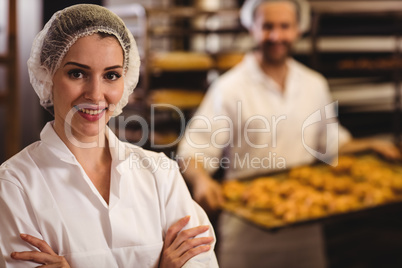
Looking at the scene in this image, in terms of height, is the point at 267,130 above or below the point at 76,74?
below

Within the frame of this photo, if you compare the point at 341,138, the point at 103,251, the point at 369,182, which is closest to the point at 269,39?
the point at 341,138

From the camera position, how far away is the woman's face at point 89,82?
42.8 inches

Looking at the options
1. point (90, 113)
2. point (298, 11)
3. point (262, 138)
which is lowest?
point (262, 138)

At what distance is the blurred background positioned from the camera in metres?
3.18

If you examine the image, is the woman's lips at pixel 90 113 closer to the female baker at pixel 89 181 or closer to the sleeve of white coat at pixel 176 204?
the female baker at pixel 89 181

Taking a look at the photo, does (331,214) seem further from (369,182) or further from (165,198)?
(165,198)

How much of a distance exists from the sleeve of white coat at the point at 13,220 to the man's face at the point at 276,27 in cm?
203

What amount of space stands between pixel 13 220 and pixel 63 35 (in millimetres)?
425

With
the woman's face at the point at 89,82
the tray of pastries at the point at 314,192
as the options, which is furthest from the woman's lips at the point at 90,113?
the tray of pastries at the point at 314,192

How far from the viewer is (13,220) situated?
107 centimetres

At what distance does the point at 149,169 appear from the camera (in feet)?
4.21

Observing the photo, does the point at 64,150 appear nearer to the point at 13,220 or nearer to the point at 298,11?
the point at 13,220

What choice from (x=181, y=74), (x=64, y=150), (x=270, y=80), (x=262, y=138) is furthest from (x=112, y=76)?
Result: (x=181, y=74)

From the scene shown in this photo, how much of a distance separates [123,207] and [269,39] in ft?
6.18
